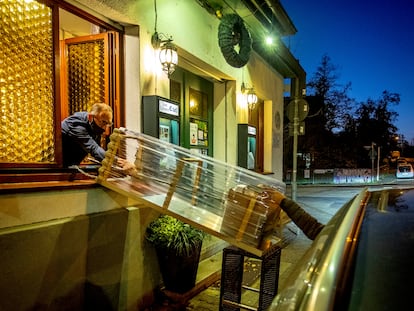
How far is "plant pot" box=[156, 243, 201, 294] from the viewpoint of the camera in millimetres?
4586

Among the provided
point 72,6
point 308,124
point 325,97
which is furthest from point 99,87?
point 325,97

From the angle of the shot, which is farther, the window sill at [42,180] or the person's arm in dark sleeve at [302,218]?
the window sill at [42,180]

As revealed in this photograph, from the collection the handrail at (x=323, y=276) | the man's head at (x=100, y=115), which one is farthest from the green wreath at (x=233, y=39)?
the handrail at (x=323, y=276)

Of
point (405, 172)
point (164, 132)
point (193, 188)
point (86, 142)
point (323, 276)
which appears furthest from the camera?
point (405, 172)

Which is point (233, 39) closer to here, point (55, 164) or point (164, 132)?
point (164, 132)

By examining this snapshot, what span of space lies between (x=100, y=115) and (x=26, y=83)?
3.00 feet

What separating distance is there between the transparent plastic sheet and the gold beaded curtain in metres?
0.87

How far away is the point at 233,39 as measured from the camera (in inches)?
297

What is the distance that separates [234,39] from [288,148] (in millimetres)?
23650

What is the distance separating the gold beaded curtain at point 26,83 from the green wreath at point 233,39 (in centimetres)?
401

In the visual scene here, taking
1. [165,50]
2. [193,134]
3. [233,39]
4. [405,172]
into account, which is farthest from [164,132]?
[405,172]

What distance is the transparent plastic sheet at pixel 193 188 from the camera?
3.66 m

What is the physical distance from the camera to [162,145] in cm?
435

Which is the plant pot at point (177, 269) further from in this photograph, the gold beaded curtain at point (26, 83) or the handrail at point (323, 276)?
the handrail at point (323, 276)
